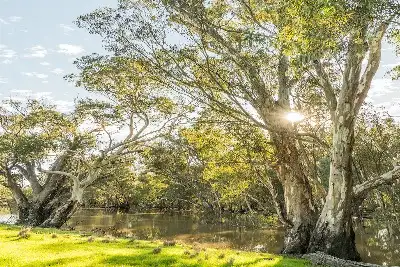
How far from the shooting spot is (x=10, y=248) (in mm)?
14398

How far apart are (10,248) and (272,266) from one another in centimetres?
976

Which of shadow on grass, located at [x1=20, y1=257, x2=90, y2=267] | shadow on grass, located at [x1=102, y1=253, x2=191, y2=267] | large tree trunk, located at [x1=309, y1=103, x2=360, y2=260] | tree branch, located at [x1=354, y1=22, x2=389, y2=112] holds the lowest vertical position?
shadow on grass, located at [x1=102, y1=253, x2=191, y2=267]

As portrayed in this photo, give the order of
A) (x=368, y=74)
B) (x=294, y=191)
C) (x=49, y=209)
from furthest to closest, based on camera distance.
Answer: (x=49, y=209), (x=294, y=191), (x=368, y=74)

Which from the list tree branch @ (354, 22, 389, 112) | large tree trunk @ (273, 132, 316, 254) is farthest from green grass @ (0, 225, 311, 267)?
tree branch @ (354, 22, 389, 112)

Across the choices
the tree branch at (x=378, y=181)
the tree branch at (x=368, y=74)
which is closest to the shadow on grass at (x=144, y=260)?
the tree branch at (x=378, y=181)

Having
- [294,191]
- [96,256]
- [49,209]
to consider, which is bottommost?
[96,256]

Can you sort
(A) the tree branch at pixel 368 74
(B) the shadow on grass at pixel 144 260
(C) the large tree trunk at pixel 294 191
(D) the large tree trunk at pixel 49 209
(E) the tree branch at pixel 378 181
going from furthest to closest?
1. (D) the large tree trunk at pixel 49 209
2. (C) the large tree trunk at pixel 294 191
3. (A) the tree branch at pixel 368 74
4. (E) the tree branch at pixel 378 181
5. (B) the shadow on grass at pixel 144 260

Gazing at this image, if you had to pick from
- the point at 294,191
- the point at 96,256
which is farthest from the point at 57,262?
the point at 294,191

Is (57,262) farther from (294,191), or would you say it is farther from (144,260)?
(294,191)

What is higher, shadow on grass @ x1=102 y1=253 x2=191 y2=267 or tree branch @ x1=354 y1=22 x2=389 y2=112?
tree branch @ x1=354 y1=22 x2=389 y2=112

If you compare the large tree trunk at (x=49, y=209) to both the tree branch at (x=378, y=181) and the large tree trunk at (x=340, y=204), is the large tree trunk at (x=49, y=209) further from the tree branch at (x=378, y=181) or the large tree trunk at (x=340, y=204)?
the tree branch at (x=378, y=181)

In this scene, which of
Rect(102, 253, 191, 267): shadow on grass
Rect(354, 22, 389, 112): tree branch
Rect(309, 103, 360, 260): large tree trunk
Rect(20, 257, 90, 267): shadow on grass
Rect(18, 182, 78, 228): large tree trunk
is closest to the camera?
Rect(20, 257, 90, 267): shadow on grass

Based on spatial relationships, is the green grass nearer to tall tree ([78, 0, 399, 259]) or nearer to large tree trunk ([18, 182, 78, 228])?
tall tree ([78, 0, 399, 259])

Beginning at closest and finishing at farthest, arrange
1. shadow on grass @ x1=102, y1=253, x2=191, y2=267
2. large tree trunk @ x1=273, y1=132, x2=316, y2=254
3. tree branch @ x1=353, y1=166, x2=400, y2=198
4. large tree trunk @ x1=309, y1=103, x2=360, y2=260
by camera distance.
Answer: shadow on grass @ x1=102, y1=253, x2=191, y2=267, tree branch @ x1=353, y1=166, x2=400, y2=198, large tree trunk @ x1=309, y1=103, x2=360, y2=260, large tree trunk @ x1=273, y1=132, x2=316, y2=254
